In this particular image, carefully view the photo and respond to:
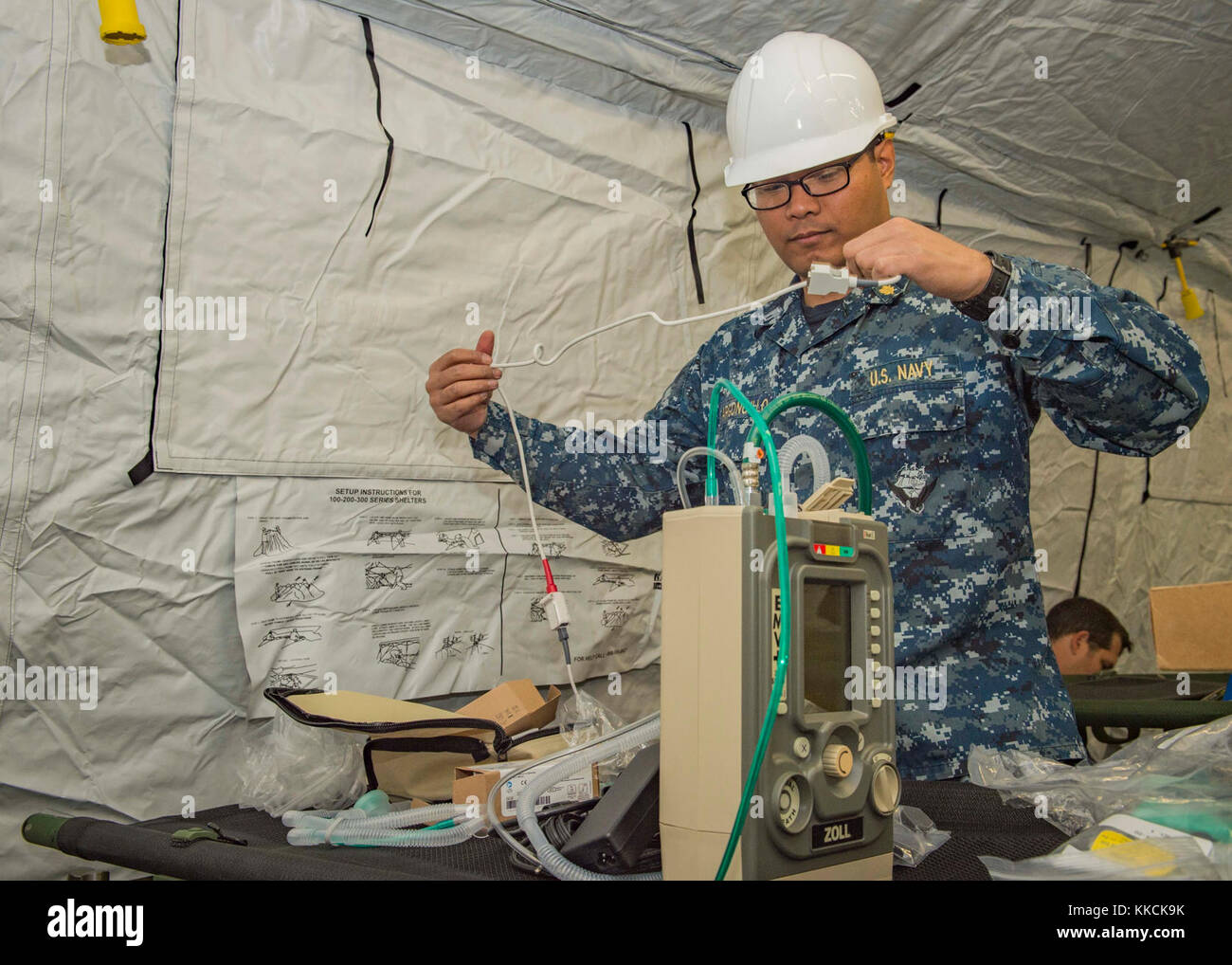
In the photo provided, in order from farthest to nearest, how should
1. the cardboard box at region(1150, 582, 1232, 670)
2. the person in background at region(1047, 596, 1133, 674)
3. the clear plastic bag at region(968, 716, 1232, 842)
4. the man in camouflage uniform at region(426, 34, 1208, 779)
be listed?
the person in background at region(1047, 596, 1133, 674) < the cardboard box at region(1150, 582, 1232, 670) < the man in camouflage uniform at region(426, 34, 1208, 779) < the clear plastic bag at region(968, 716, 1232, 842)

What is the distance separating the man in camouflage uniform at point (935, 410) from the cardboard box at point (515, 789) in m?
0.47

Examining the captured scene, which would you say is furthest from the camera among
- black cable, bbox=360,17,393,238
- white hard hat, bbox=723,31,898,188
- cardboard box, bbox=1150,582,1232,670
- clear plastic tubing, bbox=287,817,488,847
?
cardboard box, bbox=1150,582,1232,670

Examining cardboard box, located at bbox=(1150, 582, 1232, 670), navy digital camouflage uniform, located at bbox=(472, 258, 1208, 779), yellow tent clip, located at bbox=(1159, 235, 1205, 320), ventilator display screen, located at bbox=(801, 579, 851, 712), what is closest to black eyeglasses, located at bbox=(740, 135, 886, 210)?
navy digital camouflage uniform, located at bbox=(472, 258, 1208, 779)

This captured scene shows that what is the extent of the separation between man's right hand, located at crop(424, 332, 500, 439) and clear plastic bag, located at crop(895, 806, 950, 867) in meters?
0.89

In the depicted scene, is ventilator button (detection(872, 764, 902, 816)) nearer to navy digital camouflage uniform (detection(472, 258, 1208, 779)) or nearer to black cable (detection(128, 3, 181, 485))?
navy digital camouflage uniform (detection(472, 258, 1208, 779))

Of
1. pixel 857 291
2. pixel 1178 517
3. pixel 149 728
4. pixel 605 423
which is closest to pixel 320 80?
pixel 605 423

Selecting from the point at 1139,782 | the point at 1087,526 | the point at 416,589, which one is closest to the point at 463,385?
the point at 416,589

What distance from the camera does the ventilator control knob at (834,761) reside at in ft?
2.37

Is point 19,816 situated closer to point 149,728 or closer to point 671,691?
point 149,728

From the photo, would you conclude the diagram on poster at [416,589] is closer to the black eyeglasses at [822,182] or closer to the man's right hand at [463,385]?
the man's right hand at [463,385]

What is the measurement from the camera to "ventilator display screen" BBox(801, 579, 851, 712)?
0.76 meters

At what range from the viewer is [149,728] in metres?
1.36

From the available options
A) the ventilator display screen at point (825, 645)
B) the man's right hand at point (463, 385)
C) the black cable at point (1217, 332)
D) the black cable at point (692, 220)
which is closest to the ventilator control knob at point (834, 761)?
the ventilator display screen at point (825, 645)
